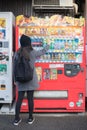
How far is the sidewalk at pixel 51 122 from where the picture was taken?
20.4 ft

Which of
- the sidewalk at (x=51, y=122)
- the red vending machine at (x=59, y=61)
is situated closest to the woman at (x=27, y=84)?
the sidewalk at (x=51, y=122)

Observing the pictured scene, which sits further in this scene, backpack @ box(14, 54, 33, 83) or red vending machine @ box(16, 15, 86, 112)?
red vending machine @ box(16, 15, 86, 112)

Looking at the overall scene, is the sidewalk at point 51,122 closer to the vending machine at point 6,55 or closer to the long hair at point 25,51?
the vending machine at point 6,55

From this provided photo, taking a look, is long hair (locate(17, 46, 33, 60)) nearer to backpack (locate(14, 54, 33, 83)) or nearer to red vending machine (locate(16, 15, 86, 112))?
backpack (locate(14, 54, 33, 83))

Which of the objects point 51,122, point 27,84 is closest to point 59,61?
point 27,84

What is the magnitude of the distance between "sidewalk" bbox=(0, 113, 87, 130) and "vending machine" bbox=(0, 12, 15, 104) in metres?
0.50

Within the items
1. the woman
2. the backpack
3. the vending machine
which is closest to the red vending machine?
the vending machine

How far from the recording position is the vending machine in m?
7.03

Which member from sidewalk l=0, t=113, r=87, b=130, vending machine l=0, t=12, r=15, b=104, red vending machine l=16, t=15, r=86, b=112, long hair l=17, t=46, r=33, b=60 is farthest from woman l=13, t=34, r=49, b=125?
vending machine l=0, t=12, r=15, b=104

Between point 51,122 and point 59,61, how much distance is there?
125 centimetres

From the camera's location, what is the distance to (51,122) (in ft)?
21.5

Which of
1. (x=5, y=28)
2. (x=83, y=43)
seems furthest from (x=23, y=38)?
(x=83, y=43)

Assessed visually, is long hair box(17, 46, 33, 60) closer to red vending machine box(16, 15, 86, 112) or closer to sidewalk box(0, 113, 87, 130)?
red vending machine box(16, 15, 86, 112)

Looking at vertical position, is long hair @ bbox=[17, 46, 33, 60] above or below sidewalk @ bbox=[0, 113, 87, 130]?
above
